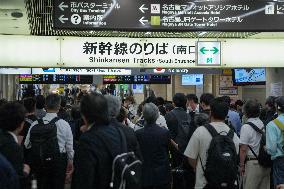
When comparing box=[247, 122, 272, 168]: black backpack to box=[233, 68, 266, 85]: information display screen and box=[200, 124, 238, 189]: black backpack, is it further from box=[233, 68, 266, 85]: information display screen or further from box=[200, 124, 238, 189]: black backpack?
box=[233, 68, 266, 85]: information display screen

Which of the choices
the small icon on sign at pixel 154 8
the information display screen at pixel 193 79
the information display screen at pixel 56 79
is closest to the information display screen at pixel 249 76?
the information display screen at pixel 193 79

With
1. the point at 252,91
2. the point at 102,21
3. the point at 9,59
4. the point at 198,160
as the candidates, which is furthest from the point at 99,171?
the point at 252,91

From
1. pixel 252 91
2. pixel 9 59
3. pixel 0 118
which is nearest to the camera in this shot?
pixel 0 118

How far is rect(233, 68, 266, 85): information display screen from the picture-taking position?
1591cm

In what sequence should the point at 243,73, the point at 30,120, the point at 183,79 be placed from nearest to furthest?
the point at 30,120 → the point at 243,73 → the point at 183,79

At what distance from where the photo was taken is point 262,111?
8.76 meters

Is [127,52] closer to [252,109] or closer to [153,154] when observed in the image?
[252,109]

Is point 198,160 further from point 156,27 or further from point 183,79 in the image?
point 183,79

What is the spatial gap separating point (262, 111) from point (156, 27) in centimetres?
352

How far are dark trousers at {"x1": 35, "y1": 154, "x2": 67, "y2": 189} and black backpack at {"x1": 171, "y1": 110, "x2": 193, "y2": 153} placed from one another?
170 cm

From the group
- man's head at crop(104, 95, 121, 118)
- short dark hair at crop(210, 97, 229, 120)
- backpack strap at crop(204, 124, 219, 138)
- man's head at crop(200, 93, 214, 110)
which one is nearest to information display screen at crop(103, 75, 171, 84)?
man's head at crop(200, 93, 214, 110)

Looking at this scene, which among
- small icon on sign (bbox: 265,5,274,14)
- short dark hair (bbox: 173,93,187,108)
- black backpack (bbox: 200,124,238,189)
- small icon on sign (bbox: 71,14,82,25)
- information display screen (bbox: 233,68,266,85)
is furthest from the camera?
information display screen (bbox: 233,68,266,85)

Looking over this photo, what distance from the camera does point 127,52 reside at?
8109 millimetres

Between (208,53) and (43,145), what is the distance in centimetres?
368
